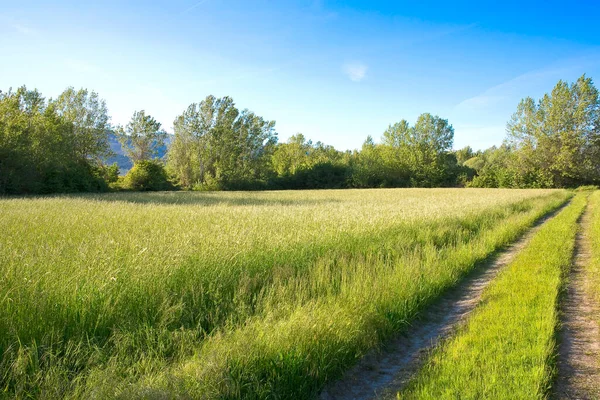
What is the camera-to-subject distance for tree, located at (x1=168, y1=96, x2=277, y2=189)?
204 ft

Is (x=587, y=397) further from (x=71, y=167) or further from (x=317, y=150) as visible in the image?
(x=317, y=150)

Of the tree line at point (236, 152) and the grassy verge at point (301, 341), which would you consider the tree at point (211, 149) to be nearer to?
the tree line at point (236, 152)

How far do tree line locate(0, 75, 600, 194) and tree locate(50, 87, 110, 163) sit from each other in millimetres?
128

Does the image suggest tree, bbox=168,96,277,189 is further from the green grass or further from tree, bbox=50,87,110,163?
the green grass

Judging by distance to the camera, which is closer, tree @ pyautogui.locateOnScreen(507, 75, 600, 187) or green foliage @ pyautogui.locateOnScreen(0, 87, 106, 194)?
green foliage @ pyautogui.locateOnScreen(0, 87, 106, 194)

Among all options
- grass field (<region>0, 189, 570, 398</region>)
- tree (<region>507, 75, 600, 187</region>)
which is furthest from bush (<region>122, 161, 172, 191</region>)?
tree (<region>507, 75, 600, 187</region>)

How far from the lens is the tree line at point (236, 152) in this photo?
31.9 meters

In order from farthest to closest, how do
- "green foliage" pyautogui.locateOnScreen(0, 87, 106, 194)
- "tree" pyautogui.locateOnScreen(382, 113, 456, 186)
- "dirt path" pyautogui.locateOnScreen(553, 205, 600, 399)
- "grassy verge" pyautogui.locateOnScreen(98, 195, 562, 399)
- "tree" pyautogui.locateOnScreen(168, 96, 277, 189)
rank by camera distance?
"tree" pyautogui.locateOnScreen(382, 113, 456, 186) < "tree" pyautogui.locateOnScreen(168, 96, 277, 189) < "green foliage" pyautogui.locateOnScreen(0, 87, 106, 194) < "dirt path" pyautogui.locateOnScreen(553, 205, 600, 399) < "grassy verge" pyautogui.locateOnScreen(98, 195, 562, 399)

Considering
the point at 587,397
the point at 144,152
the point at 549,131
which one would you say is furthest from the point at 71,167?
the point at 549,131

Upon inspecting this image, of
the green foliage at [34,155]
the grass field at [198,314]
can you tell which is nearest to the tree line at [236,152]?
the green foliage at [34,155]

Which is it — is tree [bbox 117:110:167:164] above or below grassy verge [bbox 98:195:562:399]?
above

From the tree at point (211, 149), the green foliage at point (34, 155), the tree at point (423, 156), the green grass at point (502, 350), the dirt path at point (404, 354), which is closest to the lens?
the green grass at point (502, 350)

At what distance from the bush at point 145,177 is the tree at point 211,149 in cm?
965

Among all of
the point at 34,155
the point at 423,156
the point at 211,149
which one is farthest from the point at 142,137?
the point at 423,156
